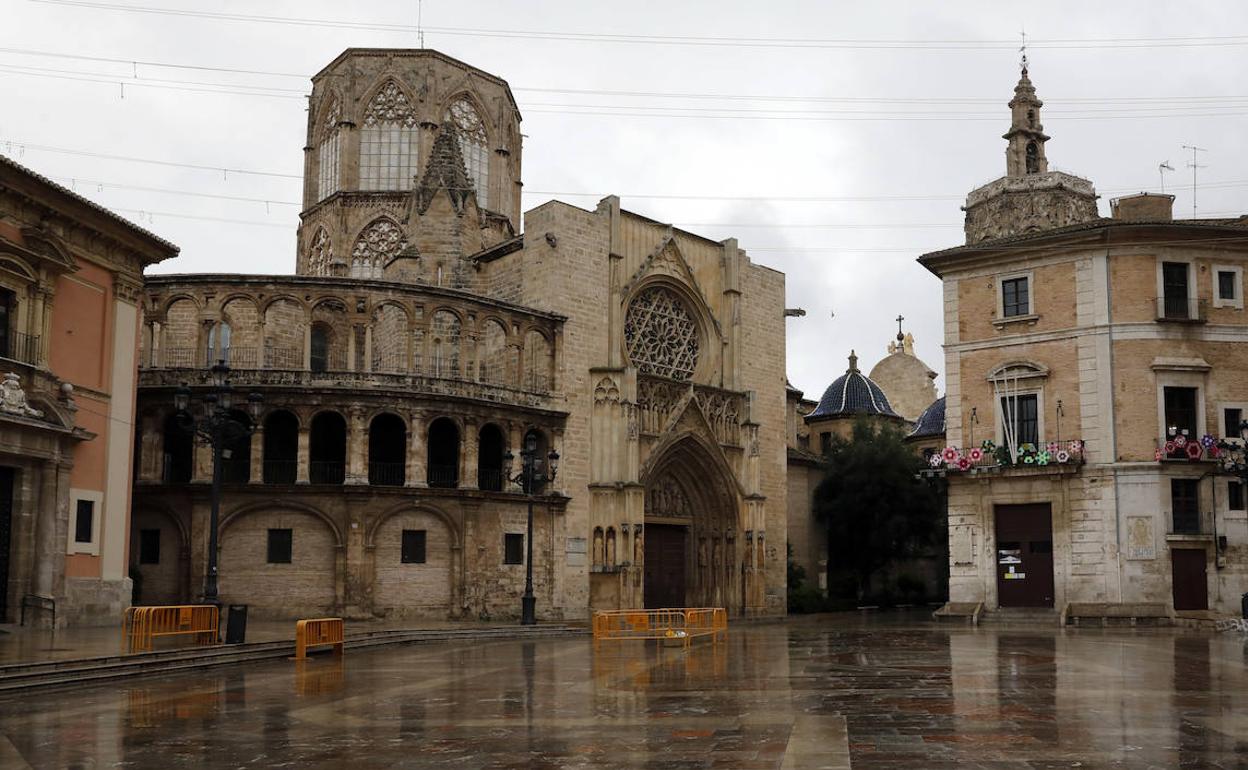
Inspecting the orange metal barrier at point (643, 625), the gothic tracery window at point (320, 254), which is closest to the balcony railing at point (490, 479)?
the orange metal barrier at point (643, 625)

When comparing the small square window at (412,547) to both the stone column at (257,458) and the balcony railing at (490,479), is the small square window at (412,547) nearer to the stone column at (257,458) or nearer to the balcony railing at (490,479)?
the balcony railing at (490,479)

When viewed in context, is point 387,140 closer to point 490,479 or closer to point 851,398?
point 490,479

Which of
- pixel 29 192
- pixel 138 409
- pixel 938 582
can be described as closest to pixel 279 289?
pixel 138 409

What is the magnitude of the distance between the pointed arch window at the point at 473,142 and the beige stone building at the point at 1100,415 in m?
23.7

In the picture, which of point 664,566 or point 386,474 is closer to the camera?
point 386,474

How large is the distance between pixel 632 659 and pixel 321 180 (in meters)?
39.5

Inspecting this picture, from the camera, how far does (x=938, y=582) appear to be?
60875 millimetres

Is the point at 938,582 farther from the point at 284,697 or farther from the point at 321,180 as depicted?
the point at 284,697

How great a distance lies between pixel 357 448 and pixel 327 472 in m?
2.15

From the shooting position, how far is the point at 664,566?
148 ft

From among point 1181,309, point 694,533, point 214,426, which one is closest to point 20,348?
point 214,426

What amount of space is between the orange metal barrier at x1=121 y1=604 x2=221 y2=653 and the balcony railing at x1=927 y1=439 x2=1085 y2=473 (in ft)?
77.7

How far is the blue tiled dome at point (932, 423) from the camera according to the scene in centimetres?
6588

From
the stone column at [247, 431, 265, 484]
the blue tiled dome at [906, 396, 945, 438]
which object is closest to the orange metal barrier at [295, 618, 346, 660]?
the stone column at [247, 431, 265, 484]
